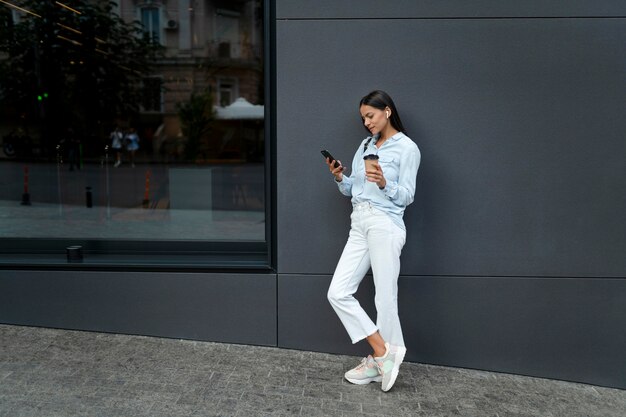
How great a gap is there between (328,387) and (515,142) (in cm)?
234

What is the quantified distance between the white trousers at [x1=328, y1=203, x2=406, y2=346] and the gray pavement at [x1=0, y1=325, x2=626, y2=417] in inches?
18.6

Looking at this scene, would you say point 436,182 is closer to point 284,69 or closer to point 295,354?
point 284,69

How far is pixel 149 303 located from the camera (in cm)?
483

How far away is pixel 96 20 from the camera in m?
10.4

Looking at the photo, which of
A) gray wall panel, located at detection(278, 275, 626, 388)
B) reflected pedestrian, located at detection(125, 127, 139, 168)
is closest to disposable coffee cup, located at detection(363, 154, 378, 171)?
gray wall panel, located at detection(278, 275, 626, 388)

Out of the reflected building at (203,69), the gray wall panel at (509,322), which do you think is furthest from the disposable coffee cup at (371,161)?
the reflected building at (203,69)

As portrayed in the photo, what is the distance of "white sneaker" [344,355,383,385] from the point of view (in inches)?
163

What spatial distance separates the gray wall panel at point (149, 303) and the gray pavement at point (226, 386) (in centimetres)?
11

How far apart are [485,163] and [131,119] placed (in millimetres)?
13859

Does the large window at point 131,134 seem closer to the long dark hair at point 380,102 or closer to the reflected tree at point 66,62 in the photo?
the reflected tree at point 66,62

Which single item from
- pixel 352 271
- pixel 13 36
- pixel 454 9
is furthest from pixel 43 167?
pixel 454 9

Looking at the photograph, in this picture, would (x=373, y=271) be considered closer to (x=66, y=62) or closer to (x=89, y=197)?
(x=89, y=197)

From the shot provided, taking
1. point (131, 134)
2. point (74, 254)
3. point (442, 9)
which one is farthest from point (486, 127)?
point (131, 134)

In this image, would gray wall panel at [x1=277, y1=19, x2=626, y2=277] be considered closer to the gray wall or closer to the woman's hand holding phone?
the gray wall
